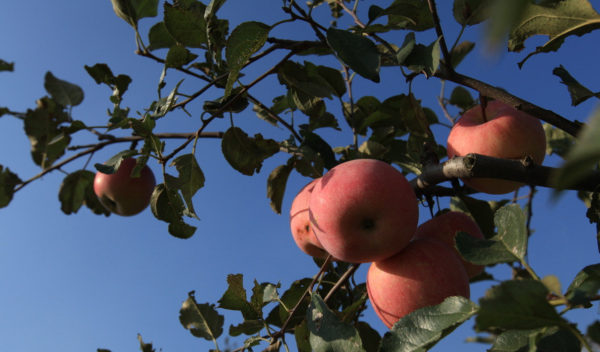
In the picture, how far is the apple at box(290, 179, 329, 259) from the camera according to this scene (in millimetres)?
1550

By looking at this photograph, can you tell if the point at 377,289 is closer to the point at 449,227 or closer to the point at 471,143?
the point at 449,227

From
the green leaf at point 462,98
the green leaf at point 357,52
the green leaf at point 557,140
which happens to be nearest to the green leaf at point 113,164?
the green leaf at point 357,52

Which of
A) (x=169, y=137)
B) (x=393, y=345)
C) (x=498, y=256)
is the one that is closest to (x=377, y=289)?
(x=393, y=345)

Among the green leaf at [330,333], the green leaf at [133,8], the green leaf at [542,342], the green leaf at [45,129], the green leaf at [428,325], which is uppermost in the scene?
the green leaf at [45,129]

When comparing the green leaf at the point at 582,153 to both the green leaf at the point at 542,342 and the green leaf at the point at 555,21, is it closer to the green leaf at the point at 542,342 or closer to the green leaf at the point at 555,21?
the green leaf at the point at 542,342

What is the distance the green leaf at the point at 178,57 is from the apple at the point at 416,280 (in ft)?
3.33

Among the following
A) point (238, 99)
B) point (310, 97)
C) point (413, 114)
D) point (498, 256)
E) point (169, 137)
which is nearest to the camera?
point (498, 256)

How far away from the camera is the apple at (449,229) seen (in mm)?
1517

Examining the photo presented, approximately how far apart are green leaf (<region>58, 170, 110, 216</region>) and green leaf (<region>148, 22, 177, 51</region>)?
1209 millimetres

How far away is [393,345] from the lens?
88 cm

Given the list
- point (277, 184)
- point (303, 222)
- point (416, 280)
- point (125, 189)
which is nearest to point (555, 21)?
point (416, 280)

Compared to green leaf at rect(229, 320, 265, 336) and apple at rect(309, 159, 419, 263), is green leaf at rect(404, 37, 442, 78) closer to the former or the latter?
apple at rect(309, 159, 419, 263)

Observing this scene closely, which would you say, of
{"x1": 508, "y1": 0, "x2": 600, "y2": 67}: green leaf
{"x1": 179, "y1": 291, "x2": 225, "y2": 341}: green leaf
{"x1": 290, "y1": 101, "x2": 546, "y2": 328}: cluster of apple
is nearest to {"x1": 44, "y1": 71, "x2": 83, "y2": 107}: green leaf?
{"x1": 179, "y1": 291, "x2": 225, "y2": 341}: green leaf

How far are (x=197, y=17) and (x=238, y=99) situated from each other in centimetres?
32
